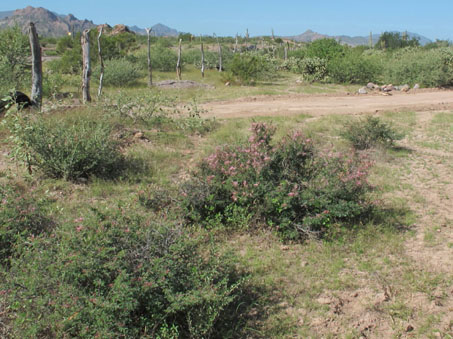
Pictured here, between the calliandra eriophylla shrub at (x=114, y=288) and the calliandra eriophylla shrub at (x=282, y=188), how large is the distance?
145cm

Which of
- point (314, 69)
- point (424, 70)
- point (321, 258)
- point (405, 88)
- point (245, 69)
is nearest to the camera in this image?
point (321, 258)

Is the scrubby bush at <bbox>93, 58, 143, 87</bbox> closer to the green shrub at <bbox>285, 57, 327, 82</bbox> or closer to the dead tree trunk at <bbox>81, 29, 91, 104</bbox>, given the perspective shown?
the dead tree trunk at <bbox>81, 29, 91, 104</bbox>

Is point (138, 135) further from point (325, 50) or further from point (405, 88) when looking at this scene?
point (325, 50)

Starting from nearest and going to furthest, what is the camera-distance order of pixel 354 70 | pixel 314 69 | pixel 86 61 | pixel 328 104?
pixel 86 61 < pixel 328 104 < pixel 354 70 < pixel 314 69

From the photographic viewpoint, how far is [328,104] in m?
14.4

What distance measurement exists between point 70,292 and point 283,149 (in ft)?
10.9

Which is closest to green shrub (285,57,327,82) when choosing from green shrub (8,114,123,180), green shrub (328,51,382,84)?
green shrub (328,51,382,84)

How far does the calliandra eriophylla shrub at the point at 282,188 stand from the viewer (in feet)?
15.4

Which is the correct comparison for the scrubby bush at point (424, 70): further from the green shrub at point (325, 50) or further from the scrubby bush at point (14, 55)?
the scrubby bush at point (14, 55)

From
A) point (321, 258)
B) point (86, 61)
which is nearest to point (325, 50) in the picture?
point (86, 61)

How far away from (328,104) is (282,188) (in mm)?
10416

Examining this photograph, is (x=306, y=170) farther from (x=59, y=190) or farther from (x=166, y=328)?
(x=59, y=190)

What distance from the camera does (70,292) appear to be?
2.82 m

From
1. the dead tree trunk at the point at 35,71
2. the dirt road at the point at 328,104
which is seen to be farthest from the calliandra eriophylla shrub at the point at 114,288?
the dirt road at the point at 328,104
